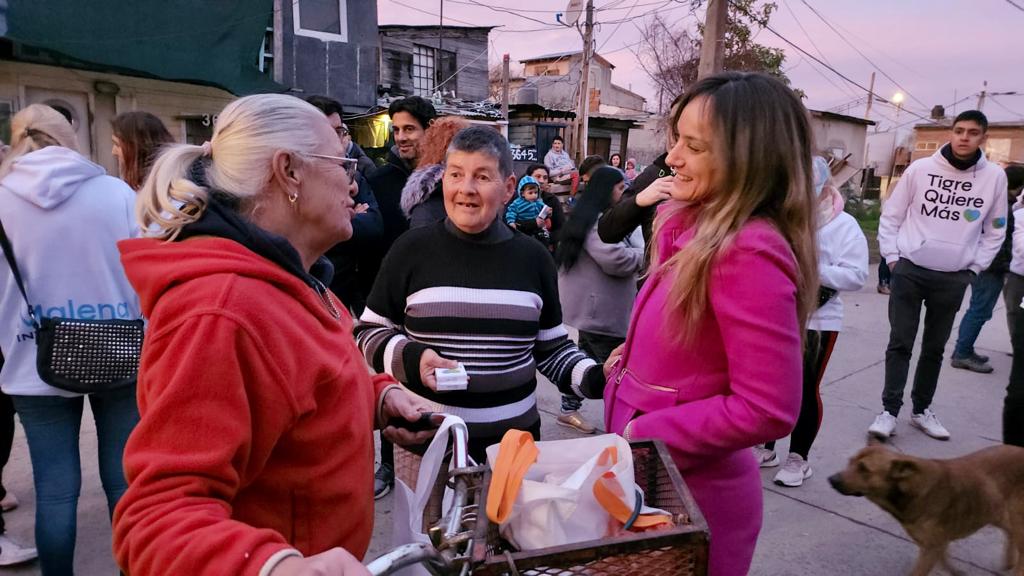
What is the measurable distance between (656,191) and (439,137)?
1259mm

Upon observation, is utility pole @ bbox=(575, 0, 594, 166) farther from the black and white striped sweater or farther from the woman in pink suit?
the woman in pink suit

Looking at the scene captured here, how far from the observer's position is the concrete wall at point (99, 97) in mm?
10828

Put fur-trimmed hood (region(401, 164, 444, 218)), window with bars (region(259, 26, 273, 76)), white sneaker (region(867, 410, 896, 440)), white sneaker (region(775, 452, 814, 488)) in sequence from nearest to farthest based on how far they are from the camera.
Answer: fur-trimmed hood (region(401, 164, 444, 218)), white sneaker (region(775, 452, 814, 488)), white sneaker (region(867, 410, 896, 440)), window with bars (region(259, 26, 273, 76))

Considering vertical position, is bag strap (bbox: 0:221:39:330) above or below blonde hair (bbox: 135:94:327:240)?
below

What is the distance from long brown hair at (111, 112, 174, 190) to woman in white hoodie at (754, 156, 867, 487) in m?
3.41

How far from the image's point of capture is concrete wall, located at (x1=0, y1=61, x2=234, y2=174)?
10828 millimetres

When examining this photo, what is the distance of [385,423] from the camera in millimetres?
1743

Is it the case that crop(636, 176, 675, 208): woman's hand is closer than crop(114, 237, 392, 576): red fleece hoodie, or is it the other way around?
crop(114, 237, 392, 576): red fleece hoodie

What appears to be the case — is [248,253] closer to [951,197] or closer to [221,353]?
[221,353]

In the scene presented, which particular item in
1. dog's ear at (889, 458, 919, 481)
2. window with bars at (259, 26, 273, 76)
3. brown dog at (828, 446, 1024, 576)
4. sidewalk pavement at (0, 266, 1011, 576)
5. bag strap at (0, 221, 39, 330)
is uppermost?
window with bars at (259, 26, 273, 76)

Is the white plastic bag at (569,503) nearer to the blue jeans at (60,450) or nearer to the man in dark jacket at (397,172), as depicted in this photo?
the blue jeans at (60,450)

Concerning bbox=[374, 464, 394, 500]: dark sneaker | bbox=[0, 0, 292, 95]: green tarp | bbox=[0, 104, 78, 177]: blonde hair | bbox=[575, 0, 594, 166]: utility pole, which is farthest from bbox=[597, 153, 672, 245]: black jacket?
bbox=[575, 0, 594, 166]: utility pole

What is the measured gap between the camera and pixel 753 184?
154 centimetres

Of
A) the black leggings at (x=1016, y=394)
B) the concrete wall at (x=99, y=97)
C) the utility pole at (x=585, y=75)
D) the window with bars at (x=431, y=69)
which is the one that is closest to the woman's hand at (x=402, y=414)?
the black leggings at (x=1016, y=394)
